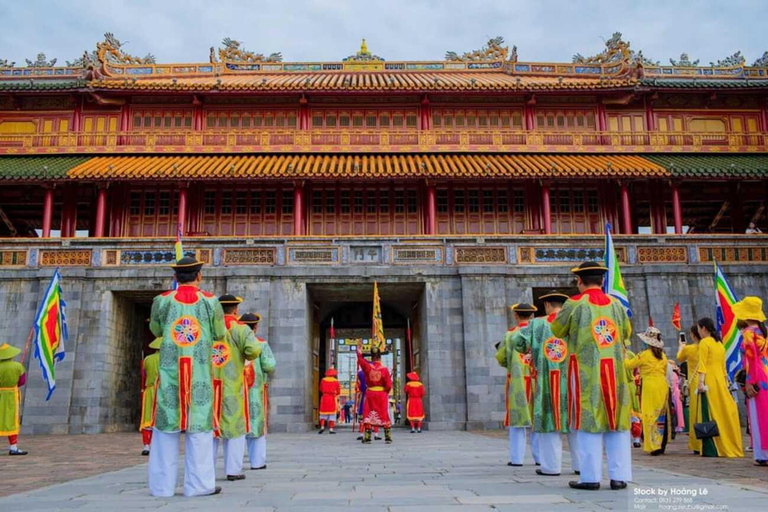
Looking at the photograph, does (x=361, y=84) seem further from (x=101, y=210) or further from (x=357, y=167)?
(x=101, y=210)

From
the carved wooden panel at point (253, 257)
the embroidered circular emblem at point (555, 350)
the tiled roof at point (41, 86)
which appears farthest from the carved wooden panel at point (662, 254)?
the tiled roof at point (41, 86)

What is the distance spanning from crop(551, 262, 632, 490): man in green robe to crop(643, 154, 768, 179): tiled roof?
54.9 ft

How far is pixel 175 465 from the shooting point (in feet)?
18.2

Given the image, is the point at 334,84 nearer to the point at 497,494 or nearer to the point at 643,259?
the point at 643,259

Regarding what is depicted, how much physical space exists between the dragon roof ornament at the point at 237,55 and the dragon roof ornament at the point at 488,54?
692 centimetres

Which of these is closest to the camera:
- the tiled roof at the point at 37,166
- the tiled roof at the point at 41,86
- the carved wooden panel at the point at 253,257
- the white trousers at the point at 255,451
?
the white trousers at the point at 255,451

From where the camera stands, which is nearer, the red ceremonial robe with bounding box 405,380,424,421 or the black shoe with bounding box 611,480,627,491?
the black shoe with bounding box 611,480,627,491

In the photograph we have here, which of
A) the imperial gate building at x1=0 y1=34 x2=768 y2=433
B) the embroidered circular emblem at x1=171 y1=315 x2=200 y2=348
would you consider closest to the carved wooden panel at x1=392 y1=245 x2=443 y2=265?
the imperial gate building at x1=0 y1=34 x2=768 y2=433

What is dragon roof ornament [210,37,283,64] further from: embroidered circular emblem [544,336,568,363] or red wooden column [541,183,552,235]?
embroidered circular emblem [544,336,568,363]

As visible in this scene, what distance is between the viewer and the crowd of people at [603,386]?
570cm

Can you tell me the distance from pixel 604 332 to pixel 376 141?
1760cm

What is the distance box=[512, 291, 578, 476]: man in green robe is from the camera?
682 centimetres

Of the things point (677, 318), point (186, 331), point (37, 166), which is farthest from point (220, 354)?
point (37, 166)

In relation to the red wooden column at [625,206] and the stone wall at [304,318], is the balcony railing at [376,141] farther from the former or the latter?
the stone wall at [304,318]
